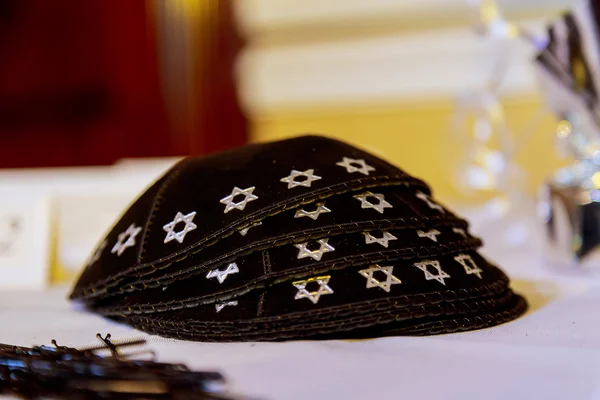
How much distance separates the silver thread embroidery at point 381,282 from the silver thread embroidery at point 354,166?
0.08 m

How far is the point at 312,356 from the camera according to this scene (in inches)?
13.3

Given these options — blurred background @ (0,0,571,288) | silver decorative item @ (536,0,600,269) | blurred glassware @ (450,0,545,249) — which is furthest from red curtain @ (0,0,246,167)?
silver decorative item @ (536,0,600,269)

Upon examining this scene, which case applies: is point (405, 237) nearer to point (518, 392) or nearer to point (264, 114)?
point (518, 392)

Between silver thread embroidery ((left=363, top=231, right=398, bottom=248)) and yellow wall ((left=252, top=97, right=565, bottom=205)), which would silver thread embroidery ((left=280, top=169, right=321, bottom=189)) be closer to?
silver thread embroidery ((left=363, top=231, right=398, bottom=248))

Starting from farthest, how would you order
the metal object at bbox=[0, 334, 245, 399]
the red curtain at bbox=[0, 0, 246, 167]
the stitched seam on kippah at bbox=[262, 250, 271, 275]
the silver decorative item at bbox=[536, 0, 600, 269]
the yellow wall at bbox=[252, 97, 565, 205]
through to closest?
1. the red curtain at bbox=[0, 0, 246, 167]
2. the yellow wall at bbox=[252, 97, 565, 205]
3. the silver decorative item at bbox=[536, 0, 600, 269]
4. the stitched seam on kippah at bbox=[262, 250, 271, 275]
5. the metal object at bbox=[0, 334, 245, 399]

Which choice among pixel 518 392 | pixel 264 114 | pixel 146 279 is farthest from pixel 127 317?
pixel 264 114

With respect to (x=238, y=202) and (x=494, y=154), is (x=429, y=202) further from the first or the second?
(x=494, y=154)

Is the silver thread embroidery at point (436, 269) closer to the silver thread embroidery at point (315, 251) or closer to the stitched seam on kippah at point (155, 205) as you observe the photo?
the silver thread embroidery at point (315, 251)

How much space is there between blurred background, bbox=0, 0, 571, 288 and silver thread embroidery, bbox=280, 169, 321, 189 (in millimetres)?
634

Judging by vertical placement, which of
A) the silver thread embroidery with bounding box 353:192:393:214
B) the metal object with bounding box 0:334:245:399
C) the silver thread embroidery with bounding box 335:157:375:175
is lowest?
the metal object with bounding box 0:334:245:399

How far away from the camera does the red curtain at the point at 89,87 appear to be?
153 centimetres

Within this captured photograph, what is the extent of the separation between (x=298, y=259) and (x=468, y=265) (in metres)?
0.12

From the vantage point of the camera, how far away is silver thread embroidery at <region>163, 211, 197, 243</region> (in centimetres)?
42

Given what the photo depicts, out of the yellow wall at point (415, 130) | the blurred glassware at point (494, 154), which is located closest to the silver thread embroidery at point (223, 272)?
the blurred glassware at point (494, 154)
